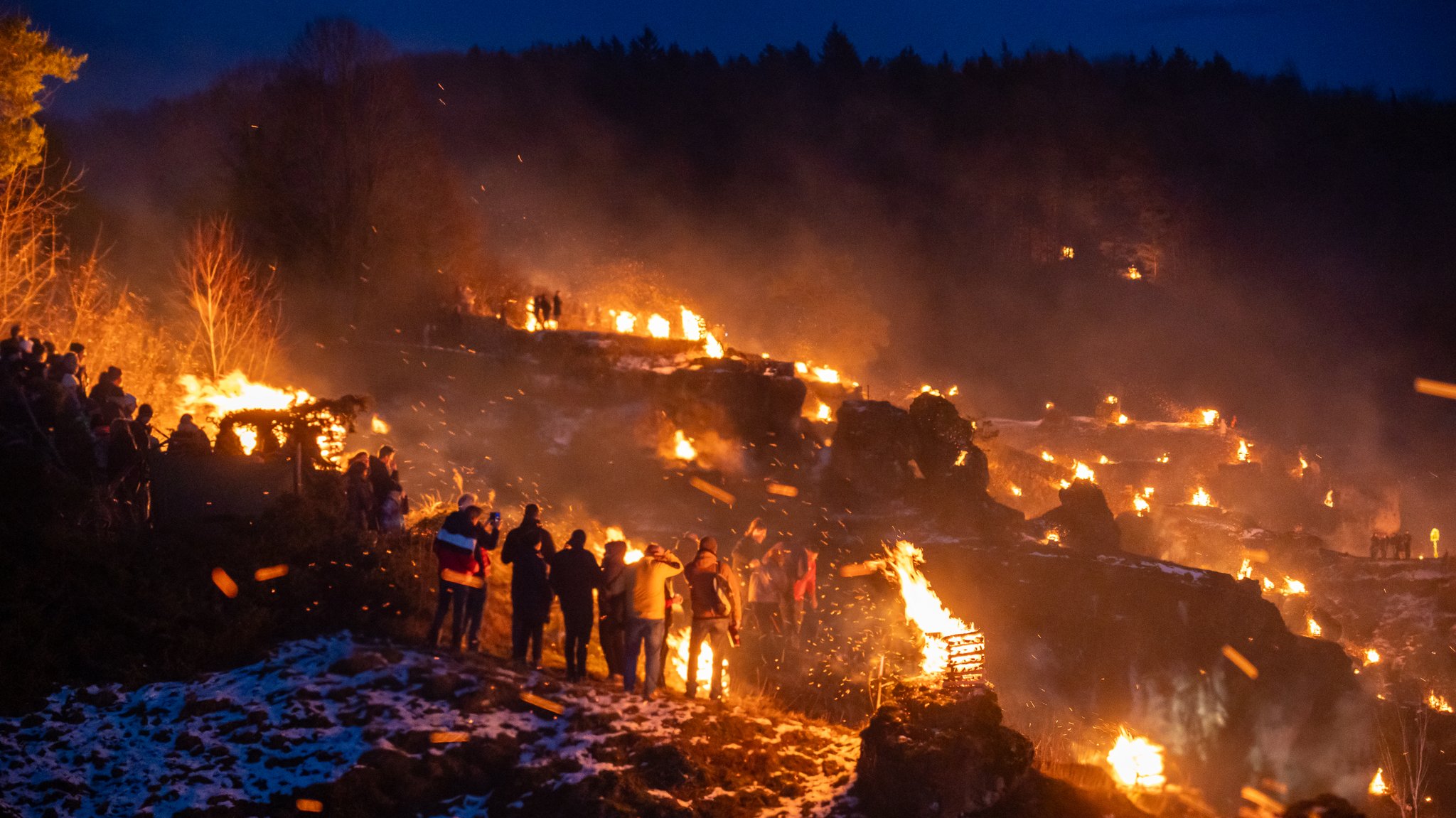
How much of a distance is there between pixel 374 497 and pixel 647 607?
4623 millimetres

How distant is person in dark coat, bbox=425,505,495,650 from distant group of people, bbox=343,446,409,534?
6.96 feet

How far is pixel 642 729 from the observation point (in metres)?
9.69

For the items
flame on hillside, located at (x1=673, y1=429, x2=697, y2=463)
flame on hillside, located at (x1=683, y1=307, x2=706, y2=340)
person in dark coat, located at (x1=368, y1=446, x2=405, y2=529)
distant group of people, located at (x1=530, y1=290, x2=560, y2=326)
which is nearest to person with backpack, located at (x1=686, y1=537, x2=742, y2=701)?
person in dark coat, located at (x1=368, y1=446, x2=405, y2=529)

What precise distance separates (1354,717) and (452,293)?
30.0m

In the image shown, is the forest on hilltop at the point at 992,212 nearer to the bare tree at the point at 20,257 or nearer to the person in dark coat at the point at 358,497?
the bare tree at the point at 20,257

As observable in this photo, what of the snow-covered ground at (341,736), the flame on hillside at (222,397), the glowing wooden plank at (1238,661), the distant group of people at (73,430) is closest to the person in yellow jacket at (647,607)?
the snow-covered ground at (341,736)

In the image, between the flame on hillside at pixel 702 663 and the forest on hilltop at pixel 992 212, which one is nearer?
the flame on hillside at pixel 702 663

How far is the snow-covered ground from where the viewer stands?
8.04 meters

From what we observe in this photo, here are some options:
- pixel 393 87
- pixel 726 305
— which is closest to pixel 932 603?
pixel 393 87

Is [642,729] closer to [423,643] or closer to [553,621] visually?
[423,643]

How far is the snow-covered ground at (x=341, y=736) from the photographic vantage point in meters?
8.04

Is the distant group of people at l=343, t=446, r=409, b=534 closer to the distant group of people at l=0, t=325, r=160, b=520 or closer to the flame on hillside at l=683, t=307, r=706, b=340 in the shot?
the distant group of people at l=0, t=325, r=160, b=520

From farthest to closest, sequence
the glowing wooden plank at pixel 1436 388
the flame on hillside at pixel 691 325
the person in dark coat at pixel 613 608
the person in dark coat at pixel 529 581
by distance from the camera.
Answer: the glowing wooden plank at pixel 1436 388 < the flame on hillside at pixel 691 325 < the person in dark coat at pixel 613 608 < the person in dark coat at pixel 529 581

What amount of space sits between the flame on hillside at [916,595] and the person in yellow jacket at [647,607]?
255 inches
